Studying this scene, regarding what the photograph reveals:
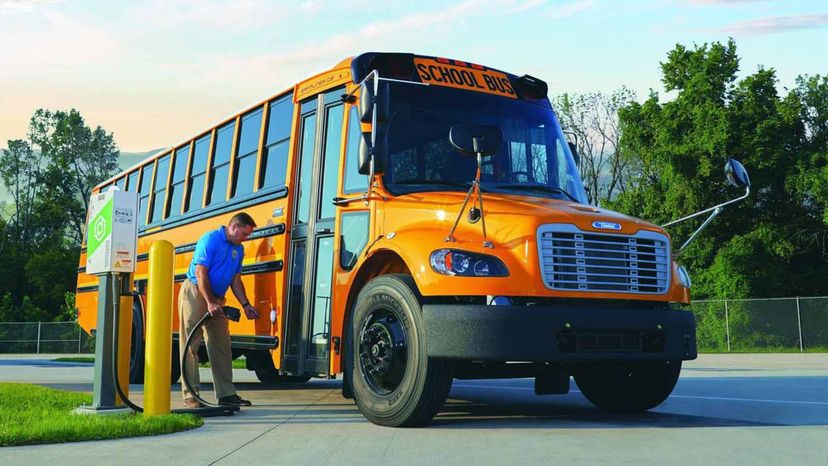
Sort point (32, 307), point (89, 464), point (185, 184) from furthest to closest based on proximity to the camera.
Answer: point (32, 307) < point (185, 184) < point (89, 464)

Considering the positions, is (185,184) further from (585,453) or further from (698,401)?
(585,453)

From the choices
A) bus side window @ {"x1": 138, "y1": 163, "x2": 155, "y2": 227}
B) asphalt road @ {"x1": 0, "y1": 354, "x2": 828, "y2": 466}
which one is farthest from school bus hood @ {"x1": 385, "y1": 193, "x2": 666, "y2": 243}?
bus side window @ {"x1": 138, "y1": 163, "x2": 155, "y2": 227}

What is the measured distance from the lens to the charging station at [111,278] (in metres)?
8.04

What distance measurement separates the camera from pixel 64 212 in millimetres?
70562

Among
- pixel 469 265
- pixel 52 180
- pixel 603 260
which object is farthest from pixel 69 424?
pixel 52 180

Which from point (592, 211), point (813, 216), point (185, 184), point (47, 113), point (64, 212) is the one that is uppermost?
point (47, 113)

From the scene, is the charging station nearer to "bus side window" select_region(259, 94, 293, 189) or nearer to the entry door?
the entry door

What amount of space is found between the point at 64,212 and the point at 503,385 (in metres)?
63.6

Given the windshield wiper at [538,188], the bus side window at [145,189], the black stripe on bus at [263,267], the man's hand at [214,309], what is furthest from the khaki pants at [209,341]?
the bus side window at [145,189]

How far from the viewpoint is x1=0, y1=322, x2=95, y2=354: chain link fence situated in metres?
41.2

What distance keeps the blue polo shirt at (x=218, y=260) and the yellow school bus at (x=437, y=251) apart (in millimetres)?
420

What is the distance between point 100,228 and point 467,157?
3.28 m

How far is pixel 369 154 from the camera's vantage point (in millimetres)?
7688

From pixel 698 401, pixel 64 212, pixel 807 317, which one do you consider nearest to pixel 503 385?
pixel 698 401
